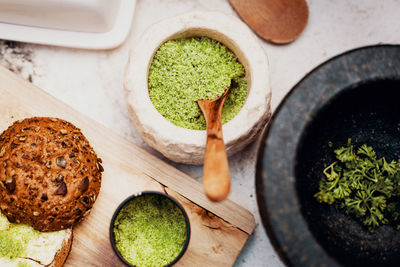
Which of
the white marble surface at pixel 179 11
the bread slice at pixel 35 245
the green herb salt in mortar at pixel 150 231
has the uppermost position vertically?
the white marble surface at pixel 179 11

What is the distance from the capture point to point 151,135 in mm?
1252

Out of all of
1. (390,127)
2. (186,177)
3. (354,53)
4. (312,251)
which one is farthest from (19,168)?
(390,127)

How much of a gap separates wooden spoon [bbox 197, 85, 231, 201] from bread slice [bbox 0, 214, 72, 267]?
0.54 m

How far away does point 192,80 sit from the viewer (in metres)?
1.34

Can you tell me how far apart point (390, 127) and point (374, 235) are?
12.2 inches

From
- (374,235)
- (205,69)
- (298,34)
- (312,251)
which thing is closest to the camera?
(312,251)

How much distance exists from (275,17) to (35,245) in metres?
1.11

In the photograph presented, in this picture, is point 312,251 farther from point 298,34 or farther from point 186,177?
point 298,34

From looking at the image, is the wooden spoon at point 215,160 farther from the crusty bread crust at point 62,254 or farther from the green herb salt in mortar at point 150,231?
the crusty bread crust at point 62,254

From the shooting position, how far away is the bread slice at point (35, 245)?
1252 mm

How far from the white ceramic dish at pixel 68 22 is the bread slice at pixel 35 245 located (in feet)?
2.05

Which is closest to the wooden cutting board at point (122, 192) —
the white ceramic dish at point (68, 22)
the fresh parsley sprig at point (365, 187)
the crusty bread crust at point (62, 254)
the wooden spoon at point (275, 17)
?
the crusty bread crust at point (62, 254)

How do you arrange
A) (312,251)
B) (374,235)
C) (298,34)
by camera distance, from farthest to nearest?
(298,34), (374,235), (312,251)

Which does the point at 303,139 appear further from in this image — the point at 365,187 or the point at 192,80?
the point at 192,80
